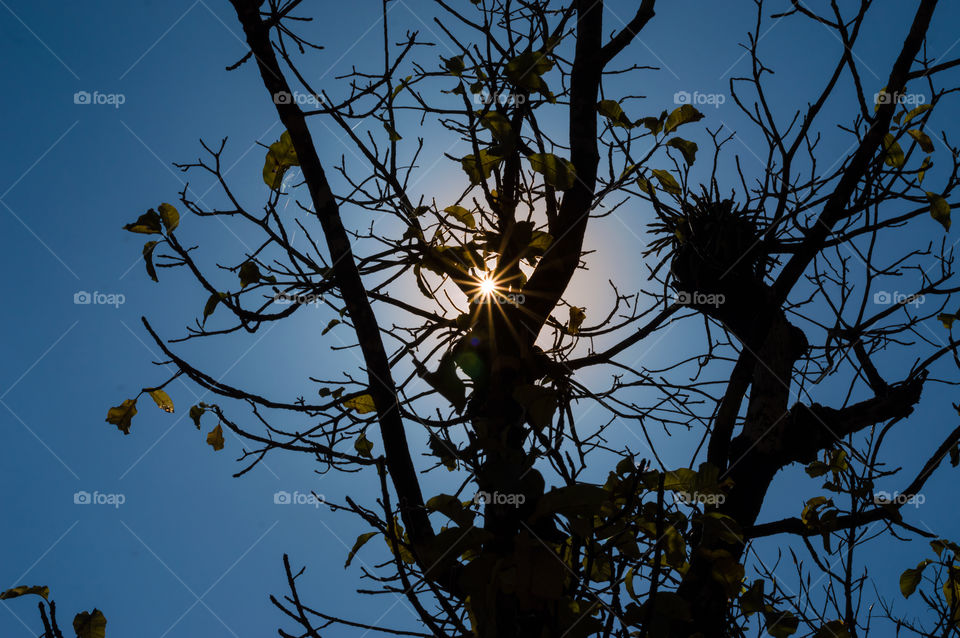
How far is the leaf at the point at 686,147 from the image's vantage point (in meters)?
2.02

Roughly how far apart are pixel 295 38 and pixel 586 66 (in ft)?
3.52

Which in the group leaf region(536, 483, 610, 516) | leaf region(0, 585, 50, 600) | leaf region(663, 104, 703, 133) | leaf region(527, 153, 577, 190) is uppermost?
leaf region(663, 104, 703, 133)

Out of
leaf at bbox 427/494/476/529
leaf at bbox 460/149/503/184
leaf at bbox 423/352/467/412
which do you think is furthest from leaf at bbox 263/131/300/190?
leaf at bbox 427/494/476/529

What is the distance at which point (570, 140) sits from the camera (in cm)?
217

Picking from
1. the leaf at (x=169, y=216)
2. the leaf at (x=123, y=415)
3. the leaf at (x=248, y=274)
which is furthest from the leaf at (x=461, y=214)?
the leaf at (x=123, y=415)

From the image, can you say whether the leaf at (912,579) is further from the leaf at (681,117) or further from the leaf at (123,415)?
the leaf at (123,415)

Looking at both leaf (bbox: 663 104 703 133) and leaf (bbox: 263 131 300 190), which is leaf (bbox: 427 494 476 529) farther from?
leaf (bbox: 663 104 703 133)

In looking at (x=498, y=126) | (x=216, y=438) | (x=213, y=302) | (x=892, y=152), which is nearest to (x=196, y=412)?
(x=216, y=438)

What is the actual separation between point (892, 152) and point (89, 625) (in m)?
3.12

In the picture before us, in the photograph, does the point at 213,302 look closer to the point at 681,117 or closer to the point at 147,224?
the point at 147,224

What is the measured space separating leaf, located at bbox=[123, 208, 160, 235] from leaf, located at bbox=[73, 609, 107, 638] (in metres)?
1.17

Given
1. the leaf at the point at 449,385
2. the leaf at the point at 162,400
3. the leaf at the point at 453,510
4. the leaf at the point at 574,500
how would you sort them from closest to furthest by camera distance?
the leaf at the point at 574,500 → the leaf at the point at 453,510 → the leaf at the point at 449,385 → the leaf at the point at 162,400

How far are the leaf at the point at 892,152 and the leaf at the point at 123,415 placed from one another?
3.08 m

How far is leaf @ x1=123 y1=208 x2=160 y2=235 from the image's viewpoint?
6.26 ft
